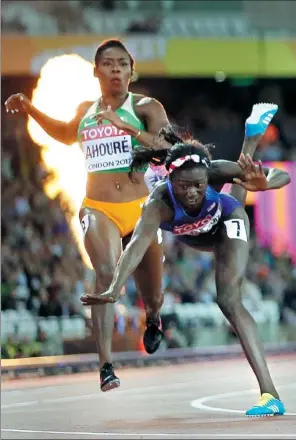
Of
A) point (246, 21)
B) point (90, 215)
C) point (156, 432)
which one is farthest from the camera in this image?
point (246, 21)

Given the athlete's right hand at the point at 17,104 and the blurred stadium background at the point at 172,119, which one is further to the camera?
the blurred stadium background at the point at 172,119

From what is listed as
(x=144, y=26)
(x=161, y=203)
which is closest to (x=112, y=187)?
(x=161, y=203)

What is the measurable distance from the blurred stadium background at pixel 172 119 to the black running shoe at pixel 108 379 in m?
7.47

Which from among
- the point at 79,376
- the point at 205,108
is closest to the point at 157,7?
the point at 205,108

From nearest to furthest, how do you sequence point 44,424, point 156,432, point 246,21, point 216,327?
point 156,432, point 44,424, point 216,327, point 246,21

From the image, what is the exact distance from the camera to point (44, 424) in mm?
8641

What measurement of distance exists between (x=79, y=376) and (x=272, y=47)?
38.2ft

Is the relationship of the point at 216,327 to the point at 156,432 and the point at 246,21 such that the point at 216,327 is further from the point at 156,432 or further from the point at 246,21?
the point at 156,432

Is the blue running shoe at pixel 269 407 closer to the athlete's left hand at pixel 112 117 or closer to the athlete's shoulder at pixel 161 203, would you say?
the athlete's shoulder at pixel 161 203

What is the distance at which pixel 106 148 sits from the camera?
9.30 meters

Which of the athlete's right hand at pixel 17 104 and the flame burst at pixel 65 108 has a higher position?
the flame burst at pixel 65 108

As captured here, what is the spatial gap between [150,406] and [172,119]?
55.1 ft

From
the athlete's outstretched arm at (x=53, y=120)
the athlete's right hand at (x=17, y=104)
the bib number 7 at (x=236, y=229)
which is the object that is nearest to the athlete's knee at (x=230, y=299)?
the bib number 7 at (x=236, y=229)

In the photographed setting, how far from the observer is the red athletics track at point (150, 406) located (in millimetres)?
7746
